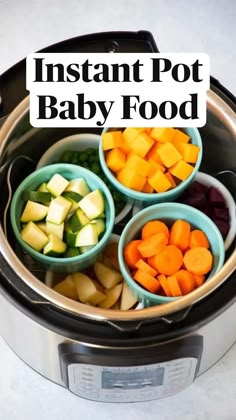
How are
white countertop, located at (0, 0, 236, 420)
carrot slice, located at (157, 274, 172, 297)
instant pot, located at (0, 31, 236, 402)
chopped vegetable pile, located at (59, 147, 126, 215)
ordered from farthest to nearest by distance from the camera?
white countertop, located at (0, 0, 236, 420), chopped vegetable pile, located at (59, 147, 126, 215), carrot slice, located at (157, 274, 172, 297), instant pot, located at (0, 31, 236, 402)

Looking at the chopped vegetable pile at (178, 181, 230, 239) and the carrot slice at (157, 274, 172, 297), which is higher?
the chopped vegetable pile at (178, 181, 230, 239)

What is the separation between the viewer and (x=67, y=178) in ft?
3.66

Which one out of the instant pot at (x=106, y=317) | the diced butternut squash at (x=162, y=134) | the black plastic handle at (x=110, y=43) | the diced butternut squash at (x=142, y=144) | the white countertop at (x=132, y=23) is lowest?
the instant pot at (x=106, y=317)

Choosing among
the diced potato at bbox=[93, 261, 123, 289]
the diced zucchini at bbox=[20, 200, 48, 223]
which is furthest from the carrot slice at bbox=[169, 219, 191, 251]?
the diced zucchini at bbox=[20, 200, 48, 223]

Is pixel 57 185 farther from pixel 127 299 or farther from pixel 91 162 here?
pixel 127 299

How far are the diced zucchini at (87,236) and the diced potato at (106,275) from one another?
0.20 ft

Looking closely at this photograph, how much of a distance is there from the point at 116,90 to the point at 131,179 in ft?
0.45

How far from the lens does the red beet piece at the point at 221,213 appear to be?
109cm

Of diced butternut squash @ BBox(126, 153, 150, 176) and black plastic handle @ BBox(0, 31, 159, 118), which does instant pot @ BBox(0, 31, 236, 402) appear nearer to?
black plastic handle @ BBox(0, 31, 159, 118)

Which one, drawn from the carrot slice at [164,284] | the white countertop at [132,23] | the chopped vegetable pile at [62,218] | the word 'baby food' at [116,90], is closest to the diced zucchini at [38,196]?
the chopped vegetable pile at [62,218]

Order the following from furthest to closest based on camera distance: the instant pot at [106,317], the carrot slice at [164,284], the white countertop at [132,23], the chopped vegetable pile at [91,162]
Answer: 1. the white countertop at [132,23]
2. the chopped vegetable pile at [91,162]
3. the carrot slice at [164,284]
4. the instant pot at [106,317]

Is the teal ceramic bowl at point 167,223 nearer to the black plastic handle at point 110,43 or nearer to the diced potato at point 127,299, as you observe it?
the diced potato at point 127,299

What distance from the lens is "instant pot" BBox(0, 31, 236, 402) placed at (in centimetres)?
91

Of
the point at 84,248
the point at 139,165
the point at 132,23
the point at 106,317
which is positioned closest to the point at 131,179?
the point at 139,165
